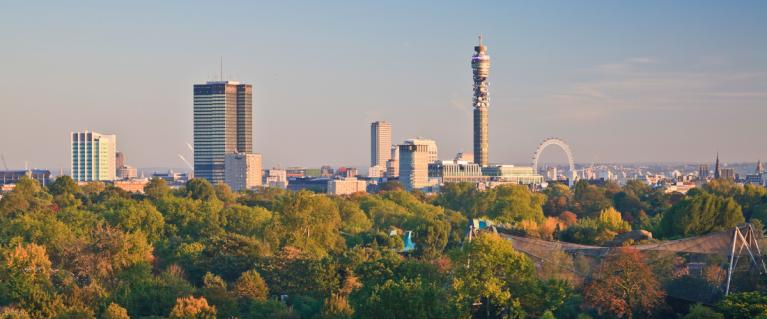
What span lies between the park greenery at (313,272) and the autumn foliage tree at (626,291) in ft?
0.15

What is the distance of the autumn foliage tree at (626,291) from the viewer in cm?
4219

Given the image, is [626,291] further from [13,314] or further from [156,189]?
[156,189]

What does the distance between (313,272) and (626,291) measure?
13.3 meters

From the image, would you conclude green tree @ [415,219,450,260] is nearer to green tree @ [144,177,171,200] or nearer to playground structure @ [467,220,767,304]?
playground structure @ [467,220,767,304]

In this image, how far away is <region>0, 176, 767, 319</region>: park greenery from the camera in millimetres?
42406

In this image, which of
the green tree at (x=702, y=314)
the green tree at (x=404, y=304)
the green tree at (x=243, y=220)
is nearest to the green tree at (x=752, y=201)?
the green tree at (x=243, y=220)

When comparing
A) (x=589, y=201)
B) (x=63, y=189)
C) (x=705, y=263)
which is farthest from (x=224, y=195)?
(x=705, y=263)

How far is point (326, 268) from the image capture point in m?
49.9

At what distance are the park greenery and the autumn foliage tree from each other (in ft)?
0.15

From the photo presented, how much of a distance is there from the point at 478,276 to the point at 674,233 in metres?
26.3

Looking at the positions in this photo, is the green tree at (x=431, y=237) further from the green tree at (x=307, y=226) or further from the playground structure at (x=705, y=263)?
the playground structure at (x=705, y=263)

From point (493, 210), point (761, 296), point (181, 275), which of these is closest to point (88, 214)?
point (181, 275)

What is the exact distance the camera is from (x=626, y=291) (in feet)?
140

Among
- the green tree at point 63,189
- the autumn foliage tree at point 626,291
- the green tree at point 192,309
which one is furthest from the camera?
the green tree at point 63,189
